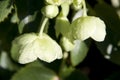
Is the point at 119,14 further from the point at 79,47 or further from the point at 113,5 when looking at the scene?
the point at 79,47

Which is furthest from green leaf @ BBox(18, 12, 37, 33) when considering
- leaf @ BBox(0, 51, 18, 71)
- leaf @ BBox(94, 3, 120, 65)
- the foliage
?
leaf @ BBox(0, 51, 18, 71)

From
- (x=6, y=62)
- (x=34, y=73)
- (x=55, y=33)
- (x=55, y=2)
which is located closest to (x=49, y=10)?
(x=55, y=2)

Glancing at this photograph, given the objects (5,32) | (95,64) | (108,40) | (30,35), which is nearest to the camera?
(30,35)

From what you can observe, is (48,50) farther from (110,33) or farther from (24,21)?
(110,33)

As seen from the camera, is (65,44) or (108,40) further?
(108,40)

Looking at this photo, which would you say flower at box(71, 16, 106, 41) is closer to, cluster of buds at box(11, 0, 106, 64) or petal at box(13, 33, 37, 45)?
Result: cluster of buds at box(11, 0, 106, 64)

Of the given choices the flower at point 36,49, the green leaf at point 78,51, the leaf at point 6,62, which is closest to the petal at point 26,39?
the flower at point 36,49

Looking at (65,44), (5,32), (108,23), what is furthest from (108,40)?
(5,32)

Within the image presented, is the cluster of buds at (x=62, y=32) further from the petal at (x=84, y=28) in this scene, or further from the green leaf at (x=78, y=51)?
the green leaf at (x=78, y=51)
